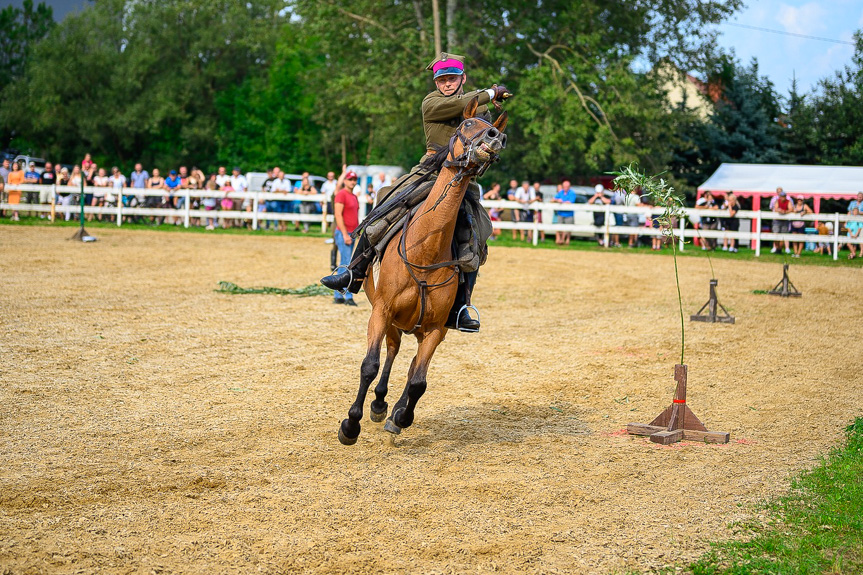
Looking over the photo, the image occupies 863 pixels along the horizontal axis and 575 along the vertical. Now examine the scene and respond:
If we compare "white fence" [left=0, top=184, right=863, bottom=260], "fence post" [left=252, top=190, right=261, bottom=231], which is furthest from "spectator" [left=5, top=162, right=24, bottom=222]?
"fence post" [left=252, top=190, right=261, bottom=231]

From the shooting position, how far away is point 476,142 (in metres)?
6.71

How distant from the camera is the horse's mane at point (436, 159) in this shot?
760cm

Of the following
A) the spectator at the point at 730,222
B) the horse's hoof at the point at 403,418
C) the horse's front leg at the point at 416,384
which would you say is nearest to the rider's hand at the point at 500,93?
the horse's front leg at the point at 416,384

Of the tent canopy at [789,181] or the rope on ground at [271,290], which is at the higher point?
the tent canopy at [789,181]

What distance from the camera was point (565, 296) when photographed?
18.2 metres

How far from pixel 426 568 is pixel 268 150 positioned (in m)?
55.4

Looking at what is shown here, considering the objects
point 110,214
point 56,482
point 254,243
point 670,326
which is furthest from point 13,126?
point 56,482

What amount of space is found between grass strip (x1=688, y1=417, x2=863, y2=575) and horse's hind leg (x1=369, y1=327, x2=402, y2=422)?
331 cm

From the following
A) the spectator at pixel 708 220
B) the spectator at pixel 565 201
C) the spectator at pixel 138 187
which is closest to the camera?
the spectator at pixel 708 220

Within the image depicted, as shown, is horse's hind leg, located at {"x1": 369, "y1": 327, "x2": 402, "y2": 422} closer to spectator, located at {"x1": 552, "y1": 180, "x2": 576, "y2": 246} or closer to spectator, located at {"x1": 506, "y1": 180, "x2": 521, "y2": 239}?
spectator, located at {"x1": 506, "y1": 180, "x2": 521, "y2": 239}

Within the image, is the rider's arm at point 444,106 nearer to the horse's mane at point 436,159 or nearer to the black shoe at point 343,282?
the horse's mane at point 436,159

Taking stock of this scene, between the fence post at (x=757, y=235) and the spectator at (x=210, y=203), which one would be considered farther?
the spectator at (x=210, y=203)

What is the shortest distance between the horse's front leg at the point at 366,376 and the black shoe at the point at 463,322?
0.69 meters

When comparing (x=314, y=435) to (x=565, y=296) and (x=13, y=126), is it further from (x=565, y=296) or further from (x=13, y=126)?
(x=13, y=126)
